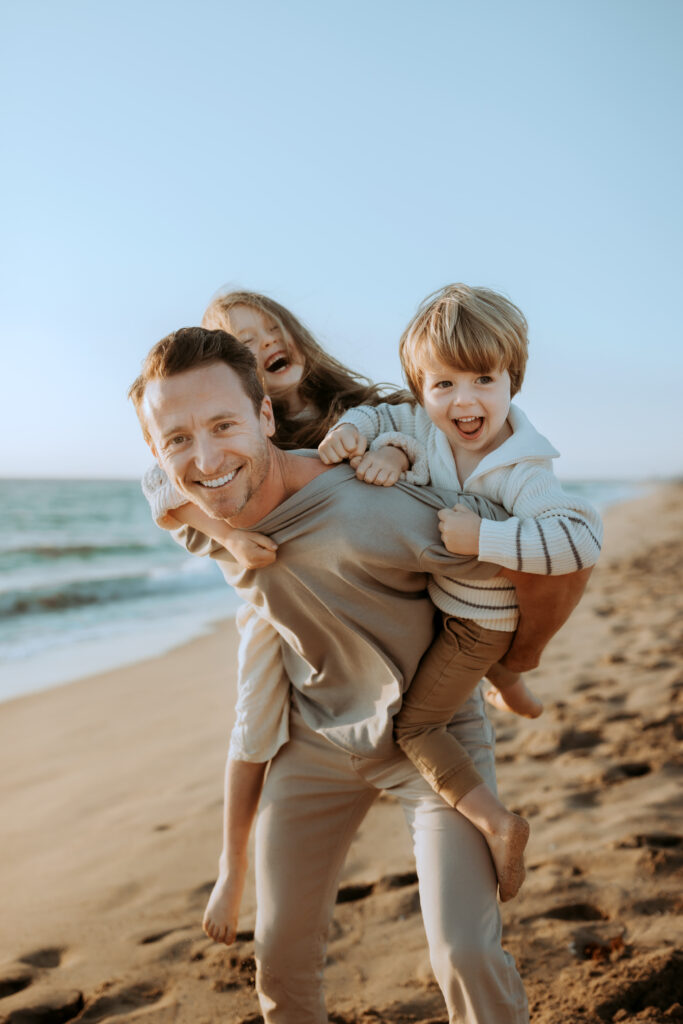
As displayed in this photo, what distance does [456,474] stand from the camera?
2.80 m

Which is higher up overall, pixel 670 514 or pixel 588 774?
pixel 588 774

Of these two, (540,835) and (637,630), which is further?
(637,630)

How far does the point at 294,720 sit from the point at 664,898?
1821 mm

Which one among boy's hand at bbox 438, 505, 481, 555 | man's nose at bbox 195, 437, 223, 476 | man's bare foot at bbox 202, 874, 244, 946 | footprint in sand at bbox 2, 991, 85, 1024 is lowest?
footprint in sand at bbox 2, 991, 85, 1024

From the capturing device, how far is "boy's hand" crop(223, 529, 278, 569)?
2.60m

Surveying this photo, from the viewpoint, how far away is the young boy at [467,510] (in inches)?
96.7

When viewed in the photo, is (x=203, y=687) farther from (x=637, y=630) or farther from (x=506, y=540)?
(x=506, y=540)

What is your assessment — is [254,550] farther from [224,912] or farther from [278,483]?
[224,912]

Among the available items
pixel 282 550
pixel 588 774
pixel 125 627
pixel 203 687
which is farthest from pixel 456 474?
pixel 125 627

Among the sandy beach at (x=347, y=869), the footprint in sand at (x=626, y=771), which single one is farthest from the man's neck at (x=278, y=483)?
the footprint in sand at (x=626, y=771)

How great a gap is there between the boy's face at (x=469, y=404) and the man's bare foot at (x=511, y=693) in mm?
906

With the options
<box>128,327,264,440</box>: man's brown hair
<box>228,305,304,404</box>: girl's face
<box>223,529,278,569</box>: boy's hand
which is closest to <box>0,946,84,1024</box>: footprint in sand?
<box>223,529,278,569</box>: boy's hand

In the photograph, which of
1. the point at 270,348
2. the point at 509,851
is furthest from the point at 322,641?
the point at 270,348

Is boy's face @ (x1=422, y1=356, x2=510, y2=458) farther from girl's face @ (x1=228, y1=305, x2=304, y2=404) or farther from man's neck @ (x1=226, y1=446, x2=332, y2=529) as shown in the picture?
girl's face @ (x1=228, y1=305, x2=304, y2=404)
